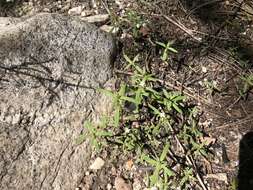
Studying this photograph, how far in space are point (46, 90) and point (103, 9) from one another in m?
1.13

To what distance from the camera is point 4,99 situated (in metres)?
2.34

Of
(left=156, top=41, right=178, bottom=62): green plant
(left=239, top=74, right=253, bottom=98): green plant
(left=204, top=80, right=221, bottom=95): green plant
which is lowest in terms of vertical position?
(left=204, top=80, right=221, bottom=95): green plant

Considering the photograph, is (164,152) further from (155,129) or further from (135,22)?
(135,22)

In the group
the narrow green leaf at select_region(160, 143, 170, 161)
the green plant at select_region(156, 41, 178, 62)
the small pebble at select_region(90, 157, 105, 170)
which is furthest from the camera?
the green plant at select_region(156, 41, 178, 62)

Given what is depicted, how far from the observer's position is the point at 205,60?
9.98ft

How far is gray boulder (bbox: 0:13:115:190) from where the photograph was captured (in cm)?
230

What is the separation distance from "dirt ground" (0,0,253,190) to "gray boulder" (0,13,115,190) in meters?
0.20

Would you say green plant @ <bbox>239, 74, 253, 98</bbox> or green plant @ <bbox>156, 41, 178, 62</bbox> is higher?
green plant @ <bbox>156, 41, 178, 62</bbox>

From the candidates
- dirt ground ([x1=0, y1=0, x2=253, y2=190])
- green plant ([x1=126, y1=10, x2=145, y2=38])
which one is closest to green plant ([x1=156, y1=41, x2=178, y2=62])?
dirt ground ([x1=0, y1=0, x2=253, y2=190])

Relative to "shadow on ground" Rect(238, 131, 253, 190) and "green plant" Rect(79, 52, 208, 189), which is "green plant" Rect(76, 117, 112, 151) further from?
"shadow on ground" Rect(238, 131, 253, 190)

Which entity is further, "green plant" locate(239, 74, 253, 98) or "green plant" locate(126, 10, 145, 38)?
"green plant" locate(126, 10, 145, 38)

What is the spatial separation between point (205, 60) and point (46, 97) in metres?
1.23

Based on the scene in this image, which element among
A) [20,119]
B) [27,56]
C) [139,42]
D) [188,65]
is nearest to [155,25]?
[139,42]

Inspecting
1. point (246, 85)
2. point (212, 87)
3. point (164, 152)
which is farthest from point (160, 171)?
point (246, 85)
